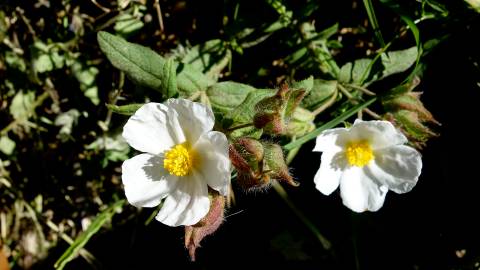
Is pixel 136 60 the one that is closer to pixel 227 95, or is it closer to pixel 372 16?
pixel 227 95

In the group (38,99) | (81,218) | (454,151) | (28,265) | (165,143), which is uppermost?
(165,143)

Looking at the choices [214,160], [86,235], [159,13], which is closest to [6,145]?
[86,235]

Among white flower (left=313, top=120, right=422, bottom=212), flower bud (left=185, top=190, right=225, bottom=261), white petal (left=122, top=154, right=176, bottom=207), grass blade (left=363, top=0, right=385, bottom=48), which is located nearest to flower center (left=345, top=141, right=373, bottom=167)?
white flower (left=313, top=120, right=422, bottom=212)

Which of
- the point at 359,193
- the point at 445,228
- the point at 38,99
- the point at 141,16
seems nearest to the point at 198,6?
the point at 141,16

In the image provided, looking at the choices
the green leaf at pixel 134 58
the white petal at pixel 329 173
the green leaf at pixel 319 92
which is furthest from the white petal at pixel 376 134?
the green leaf at pixel 134 58

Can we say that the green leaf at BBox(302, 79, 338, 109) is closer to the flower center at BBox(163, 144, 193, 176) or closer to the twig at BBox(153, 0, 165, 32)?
the flower center at BBox(163, 144, 193, 176)

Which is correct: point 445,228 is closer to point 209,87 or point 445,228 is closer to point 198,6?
point 209,87
